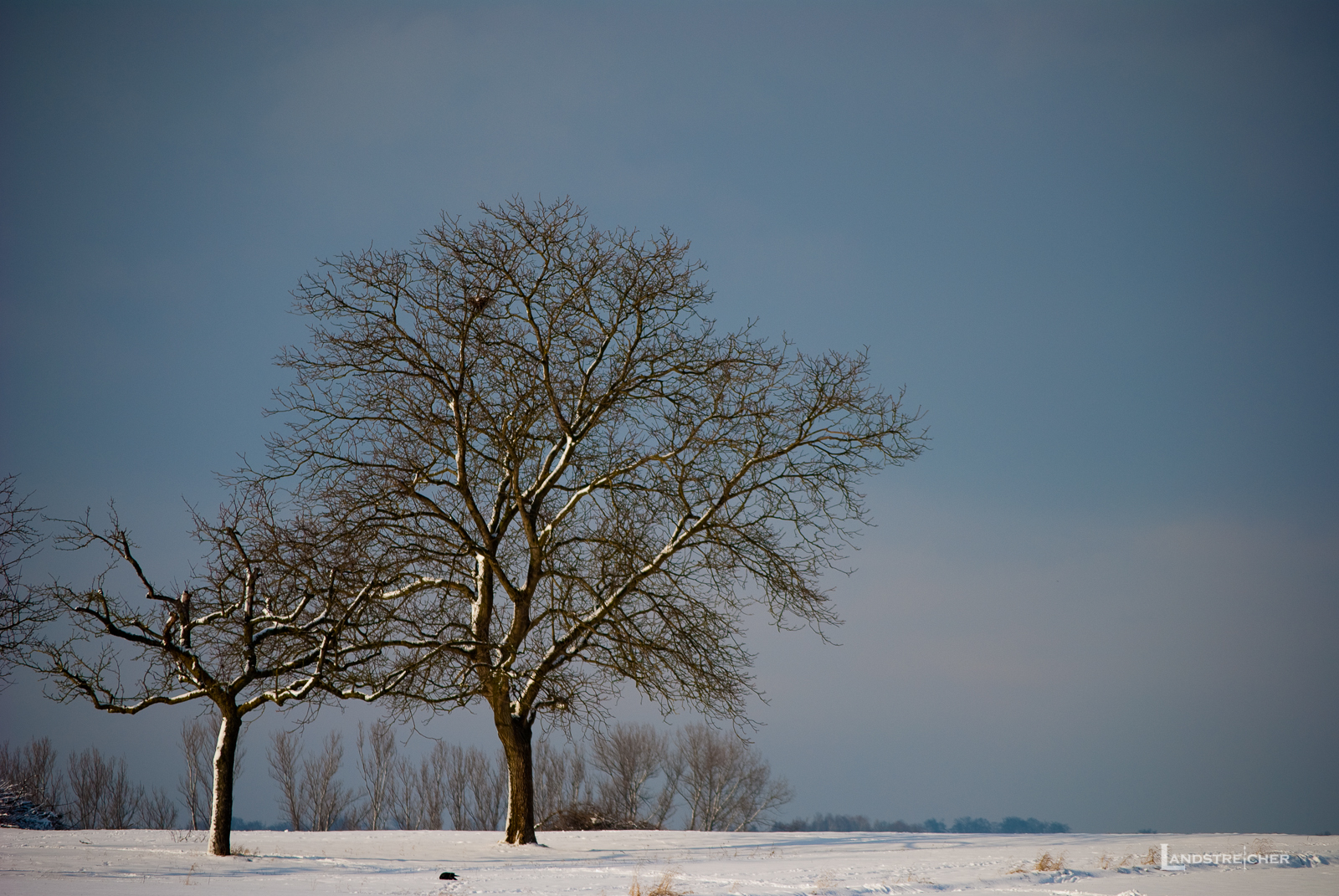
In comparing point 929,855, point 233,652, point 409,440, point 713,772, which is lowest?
point 713,772

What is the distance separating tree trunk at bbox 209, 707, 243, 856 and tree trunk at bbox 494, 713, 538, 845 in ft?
14.8

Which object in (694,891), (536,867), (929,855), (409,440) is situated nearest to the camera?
(694,891)

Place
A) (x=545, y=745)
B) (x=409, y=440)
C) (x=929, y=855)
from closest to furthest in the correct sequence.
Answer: (x=929, y=855) → (x=409, y=440) → (x=545, y=745)

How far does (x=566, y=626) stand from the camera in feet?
55.6

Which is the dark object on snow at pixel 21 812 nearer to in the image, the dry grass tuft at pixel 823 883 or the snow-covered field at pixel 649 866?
the snow-covered field at pixel 649 866

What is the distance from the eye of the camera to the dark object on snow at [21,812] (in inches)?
996

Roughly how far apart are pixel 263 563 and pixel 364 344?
4.22m

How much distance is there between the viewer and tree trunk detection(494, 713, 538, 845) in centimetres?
1642

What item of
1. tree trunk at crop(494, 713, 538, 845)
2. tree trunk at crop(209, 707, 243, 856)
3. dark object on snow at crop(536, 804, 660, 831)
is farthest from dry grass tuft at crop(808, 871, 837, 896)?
dark object on snow at crop(536, 804, 660, 831)

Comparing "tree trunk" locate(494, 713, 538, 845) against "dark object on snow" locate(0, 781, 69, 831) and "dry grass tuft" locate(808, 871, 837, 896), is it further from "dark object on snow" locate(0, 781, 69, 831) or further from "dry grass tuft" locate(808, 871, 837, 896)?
"dark object on snow" locate(0, 781, 69, 831)

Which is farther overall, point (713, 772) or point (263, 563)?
point (713, 772)

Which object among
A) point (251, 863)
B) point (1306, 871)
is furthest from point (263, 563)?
point (1306, 871)

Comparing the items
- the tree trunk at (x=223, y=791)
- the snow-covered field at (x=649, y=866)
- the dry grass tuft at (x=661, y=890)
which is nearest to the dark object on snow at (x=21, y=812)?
the snow-covered field at (x=649, y=866)

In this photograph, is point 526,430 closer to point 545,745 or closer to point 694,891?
point 694,891
